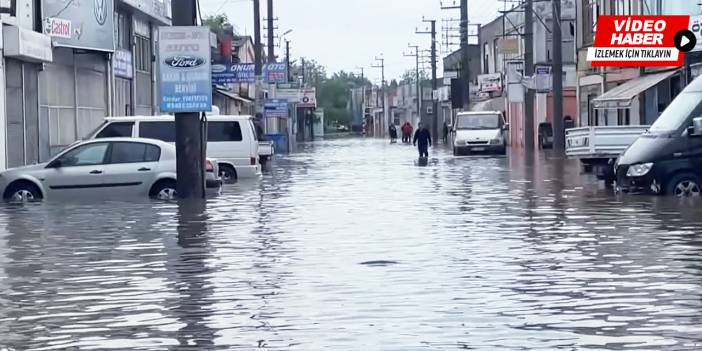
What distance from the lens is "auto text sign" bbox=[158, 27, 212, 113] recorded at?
82.6 ft

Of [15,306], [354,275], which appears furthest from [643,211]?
[15,306]

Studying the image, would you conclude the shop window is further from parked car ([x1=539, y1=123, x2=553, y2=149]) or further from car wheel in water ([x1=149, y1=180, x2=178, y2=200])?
car wheel in water ([x1=149, y1=180, x2=178, y2=200])

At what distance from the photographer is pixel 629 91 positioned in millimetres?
46219

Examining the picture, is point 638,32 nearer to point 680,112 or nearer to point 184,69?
point 680,112

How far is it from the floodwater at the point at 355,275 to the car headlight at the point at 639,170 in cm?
55

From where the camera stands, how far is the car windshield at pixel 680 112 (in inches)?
951

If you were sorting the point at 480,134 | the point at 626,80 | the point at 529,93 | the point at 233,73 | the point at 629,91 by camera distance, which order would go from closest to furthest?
the point at 629,91 < the point at 626,80 < the point at 480,134 < the point at 233,73 < the point at 529,93

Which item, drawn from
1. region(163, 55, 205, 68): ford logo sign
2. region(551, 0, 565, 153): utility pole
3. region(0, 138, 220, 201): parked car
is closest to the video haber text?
region(551, 0, 565, 153): utility pole

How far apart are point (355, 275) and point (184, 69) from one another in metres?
12.8

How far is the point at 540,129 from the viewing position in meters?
65.9

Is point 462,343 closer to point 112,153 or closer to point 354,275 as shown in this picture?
point 354,275

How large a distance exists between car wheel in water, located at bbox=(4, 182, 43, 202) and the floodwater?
905 mm

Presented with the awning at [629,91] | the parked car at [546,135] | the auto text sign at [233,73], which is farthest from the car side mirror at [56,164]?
the parked car at [546,135]

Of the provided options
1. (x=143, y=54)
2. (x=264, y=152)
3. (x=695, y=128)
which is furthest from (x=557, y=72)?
(x=695, y=128)
